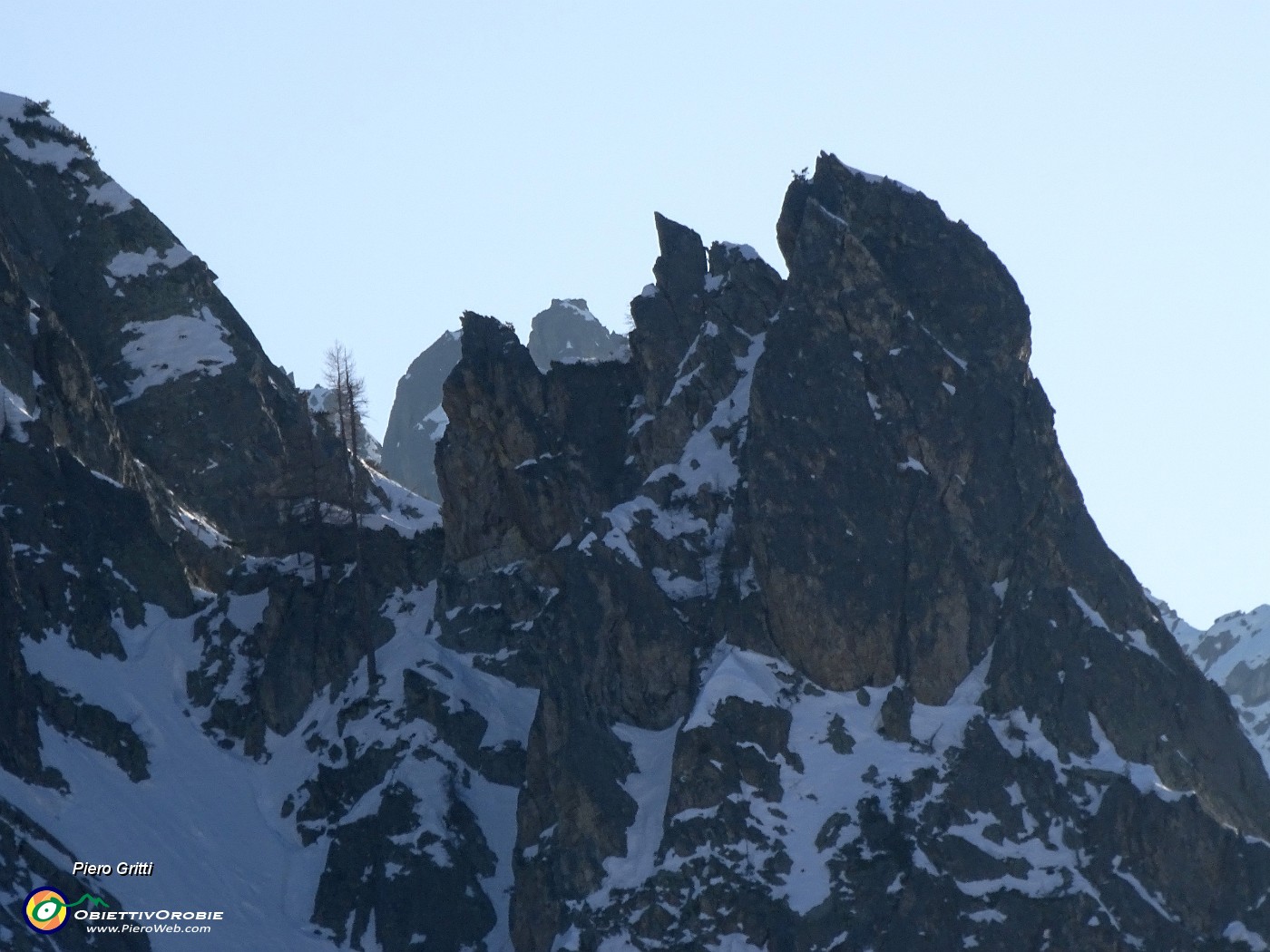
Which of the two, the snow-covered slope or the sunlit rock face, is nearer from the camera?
the sunlit rock face

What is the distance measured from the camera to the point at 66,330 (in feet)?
379

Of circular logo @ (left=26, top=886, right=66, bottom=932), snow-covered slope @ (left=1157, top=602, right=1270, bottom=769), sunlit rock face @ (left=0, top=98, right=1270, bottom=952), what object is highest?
snow-covered slope @ (left=1157, top=602, right=1270, bottom=769)

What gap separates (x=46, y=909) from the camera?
274ft

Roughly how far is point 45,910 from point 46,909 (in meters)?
0.07

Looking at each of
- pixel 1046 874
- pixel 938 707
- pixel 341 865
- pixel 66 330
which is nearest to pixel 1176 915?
pixel 1046 874

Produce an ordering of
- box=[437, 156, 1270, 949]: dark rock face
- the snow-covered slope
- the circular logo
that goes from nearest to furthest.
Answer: the circular logo
box=[437, 156, 1270, 949]: dark rock face
the snow-covered slope

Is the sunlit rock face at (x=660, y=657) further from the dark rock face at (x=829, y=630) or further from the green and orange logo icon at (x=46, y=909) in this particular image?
Answer: the green and orange logo icon at (x=46, y=909)

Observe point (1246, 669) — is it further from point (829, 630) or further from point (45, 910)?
point (45, 910)

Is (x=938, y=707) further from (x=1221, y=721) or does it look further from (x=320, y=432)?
(x=320, y=432)

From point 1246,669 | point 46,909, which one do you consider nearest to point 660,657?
point 46,909

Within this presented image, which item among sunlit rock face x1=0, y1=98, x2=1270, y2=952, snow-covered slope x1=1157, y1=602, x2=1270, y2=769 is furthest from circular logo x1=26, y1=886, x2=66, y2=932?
snow-covered slope x1=1157, y1=602, x2=1270, y2=769

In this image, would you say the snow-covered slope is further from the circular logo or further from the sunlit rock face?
the circular logo

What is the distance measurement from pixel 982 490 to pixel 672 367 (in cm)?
1637

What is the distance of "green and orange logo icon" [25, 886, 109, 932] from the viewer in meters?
82.7
